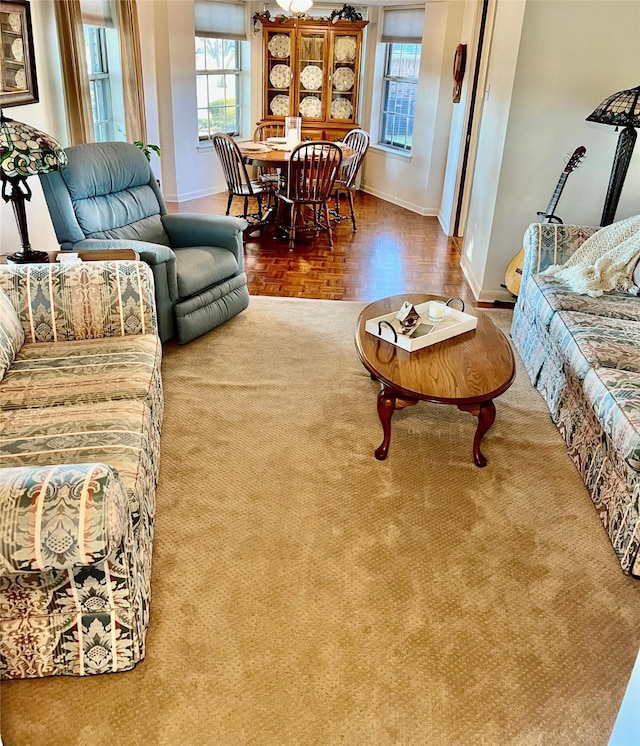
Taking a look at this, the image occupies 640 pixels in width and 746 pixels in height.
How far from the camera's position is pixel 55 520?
1.29 meters

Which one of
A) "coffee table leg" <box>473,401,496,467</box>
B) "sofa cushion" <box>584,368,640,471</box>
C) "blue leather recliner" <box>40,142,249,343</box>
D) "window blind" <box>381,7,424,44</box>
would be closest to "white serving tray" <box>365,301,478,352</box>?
"coffee table leg" <box>473,401,496,467</box>

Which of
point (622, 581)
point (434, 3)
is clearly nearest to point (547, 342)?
point (622, 581)

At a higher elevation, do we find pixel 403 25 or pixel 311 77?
pixel 403 25

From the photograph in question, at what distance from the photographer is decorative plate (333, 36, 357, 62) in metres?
6.87

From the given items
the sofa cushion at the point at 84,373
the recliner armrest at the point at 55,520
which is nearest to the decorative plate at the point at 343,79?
the sofa cushion at the point at 84,373

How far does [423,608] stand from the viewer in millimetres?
1814

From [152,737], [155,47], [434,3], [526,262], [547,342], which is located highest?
[434,3]

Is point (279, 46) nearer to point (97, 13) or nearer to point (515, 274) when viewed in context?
point (97, 13)

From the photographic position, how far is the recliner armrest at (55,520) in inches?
50.1

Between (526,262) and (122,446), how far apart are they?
244 cm

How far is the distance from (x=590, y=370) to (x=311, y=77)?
5.91m

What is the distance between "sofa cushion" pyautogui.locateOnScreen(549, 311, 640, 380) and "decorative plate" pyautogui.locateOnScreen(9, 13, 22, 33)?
10.6 ft

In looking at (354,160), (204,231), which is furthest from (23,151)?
(354,160)

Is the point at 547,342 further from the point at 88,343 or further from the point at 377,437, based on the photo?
the point at 88,343
